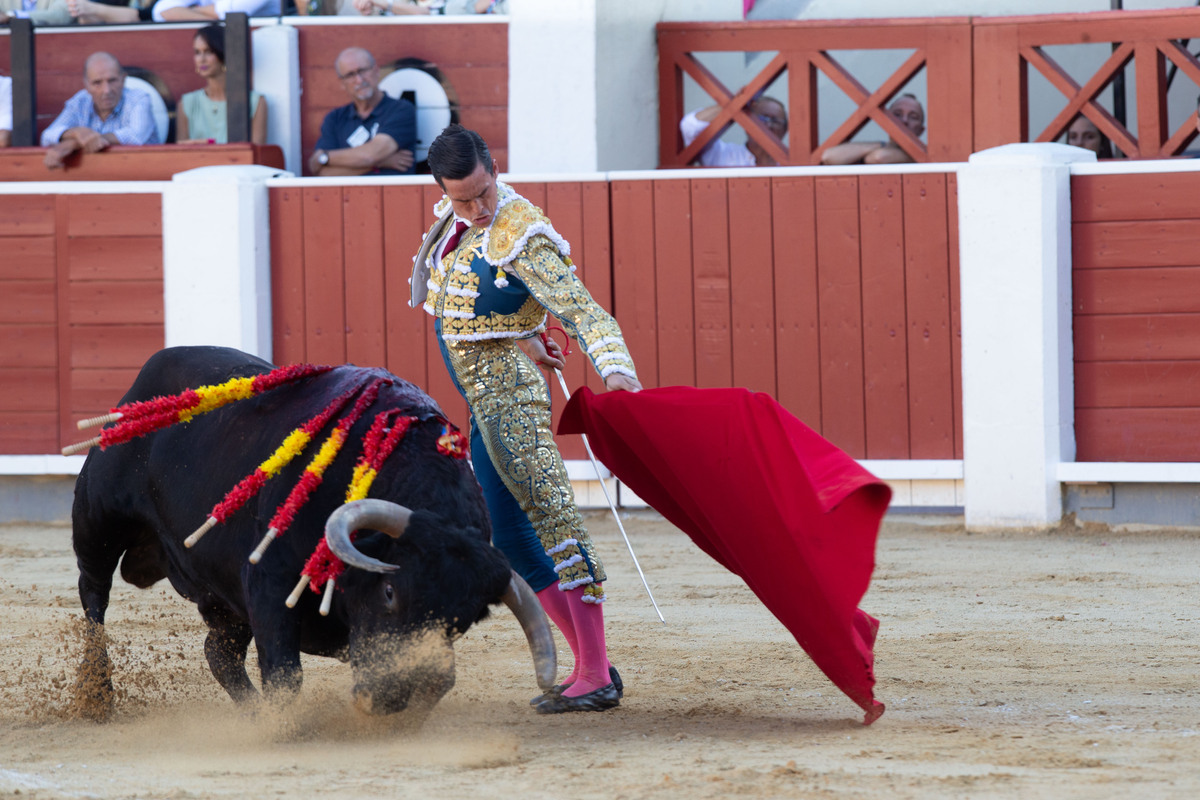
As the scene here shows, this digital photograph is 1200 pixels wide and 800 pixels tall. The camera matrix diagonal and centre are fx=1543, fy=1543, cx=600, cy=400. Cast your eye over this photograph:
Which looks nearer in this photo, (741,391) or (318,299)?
(741,391)

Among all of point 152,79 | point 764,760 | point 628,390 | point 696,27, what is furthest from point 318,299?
point 764,760

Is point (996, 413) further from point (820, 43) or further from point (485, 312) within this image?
point (485, 312)

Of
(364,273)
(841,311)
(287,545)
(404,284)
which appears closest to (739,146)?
(841,311)

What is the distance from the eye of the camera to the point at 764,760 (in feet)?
8.71

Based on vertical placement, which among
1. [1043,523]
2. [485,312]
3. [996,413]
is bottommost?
[1043,523]

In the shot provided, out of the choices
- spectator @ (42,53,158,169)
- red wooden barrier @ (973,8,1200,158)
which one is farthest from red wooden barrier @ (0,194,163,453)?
red wooden barrier @ (973,8,1200,158)

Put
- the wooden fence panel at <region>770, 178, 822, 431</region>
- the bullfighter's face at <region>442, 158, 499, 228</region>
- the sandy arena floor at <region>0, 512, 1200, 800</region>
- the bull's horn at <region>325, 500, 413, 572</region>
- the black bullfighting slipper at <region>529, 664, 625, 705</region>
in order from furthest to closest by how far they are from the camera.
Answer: the wooden fence panel at <region>770, 178, 822, 431</region> < the black bullfighting slipper at <region>529, 664, 625, 705</region> < the bullfighter's face at <region>442, 158, 499, 228</region> < the bull's horn at <region>325, 500, 413, 572</region> < the sandy arena floor at <region>0, 512, 1200, 800</region>

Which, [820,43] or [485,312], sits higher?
[820,43]

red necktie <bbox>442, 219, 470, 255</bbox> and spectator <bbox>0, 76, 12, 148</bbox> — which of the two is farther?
spectator <bbox>0, 76, 12, 148</bbox>

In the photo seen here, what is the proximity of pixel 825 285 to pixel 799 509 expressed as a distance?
370cm

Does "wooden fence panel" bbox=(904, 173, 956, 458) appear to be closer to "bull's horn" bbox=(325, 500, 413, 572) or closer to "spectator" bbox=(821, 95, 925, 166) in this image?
"spectator" bbox=(821, 95, 925, 166)

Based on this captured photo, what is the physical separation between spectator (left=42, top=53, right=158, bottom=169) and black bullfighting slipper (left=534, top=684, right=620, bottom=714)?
475 cm

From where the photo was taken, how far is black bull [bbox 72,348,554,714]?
2760mm

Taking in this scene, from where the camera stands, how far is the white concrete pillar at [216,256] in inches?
273
